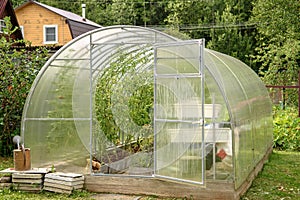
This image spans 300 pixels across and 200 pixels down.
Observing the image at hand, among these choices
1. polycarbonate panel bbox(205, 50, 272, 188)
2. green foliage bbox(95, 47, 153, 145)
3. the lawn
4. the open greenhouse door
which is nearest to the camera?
the open greenhouse door

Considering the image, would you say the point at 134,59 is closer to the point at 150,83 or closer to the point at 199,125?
the point at 150,83

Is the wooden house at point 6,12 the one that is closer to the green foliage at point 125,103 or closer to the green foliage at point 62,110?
the green foliage at point 62,110

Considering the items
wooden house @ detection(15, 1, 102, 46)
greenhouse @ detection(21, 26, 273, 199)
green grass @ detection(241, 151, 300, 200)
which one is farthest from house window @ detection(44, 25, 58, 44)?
greenhouse @ detection(21, 26, 273, 199)

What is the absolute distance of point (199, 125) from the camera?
6297 millimetres

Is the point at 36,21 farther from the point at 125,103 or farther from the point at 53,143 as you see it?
the point at 125,103

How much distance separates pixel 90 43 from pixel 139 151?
1.77 metres

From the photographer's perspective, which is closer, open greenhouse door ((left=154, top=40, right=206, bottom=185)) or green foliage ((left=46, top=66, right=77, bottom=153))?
open greenhouse door ((left=154, top=40, right=206, bottom=185))

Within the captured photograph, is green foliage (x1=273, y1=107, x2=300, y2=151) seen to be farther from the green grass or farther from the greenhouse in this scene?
the greenhouse

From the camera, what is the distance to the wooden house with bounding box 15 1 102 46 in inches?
880

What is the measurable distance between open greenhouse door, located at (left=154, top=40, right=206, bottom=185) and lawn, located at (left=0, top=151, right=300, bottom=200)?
611 millimetres

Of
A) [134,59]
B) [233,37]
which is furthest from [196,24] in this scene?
[134,59]

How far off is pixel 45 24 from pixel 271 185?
17.7 metres

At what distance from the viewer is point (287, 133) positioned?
11.6m

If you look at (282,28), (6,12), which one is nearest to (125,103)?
(282,28)
